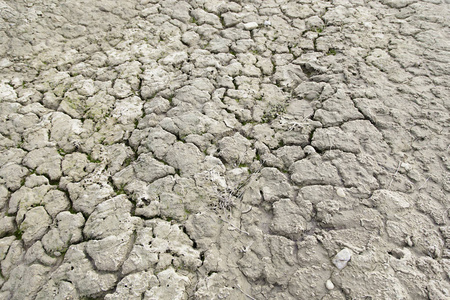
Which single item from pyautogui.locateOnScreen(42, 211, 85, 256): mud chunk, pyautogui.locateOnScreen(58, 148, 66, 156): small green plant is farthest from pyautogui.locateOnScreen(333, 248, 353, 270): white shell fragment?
pyautogui.locateOnScreen(58, 148, 66, 156): small green plant

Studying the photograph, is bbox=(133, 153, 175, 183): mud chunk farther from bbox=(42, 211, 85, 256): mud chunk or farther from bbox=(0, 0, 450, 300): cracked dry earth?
bbox=(42, 211, 85, 256): mud chunk

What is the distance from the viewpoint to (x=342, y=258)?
1619 millimetres

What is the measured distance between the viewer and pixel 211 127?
7.28ft

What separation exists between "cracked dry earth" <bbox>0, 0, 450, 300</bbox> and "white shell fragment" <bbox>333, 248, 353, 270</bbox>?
13 mm

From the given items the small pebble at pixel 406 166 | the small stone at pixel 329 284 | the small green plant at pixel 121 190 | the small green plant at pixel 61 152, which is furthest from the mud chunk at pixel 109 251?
the small pebble at pixel 406 166

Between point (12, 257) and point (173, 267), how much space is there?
0.89 meters

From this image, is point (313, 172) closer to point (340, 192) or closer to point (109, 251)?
point (340, 192)

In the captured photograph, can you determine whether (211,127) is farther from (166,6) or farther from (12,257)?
(166,6)

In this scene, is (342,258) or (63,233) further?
(63,233)

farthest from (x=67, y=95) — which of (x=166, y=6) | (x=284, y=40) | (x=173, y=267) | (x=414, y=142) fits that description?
(x=414, y=142)

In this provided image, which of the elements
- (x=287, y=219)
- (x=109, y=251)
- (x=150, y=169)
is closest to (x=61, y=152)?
(x=150, y=169)

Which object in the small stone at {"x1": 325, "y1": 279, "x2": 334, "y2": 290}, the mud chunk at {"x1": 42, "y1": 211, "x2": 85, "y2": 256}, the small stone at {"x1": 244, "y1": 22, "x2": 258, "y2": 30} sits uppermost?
the small stone at {"x1": 244, "y1": 22, "x2": 258, "y2": 30}

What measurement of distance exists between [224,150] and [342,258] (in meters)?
0.96

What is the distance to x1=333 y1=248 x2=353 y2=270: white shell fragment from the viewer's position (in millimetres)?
1609
